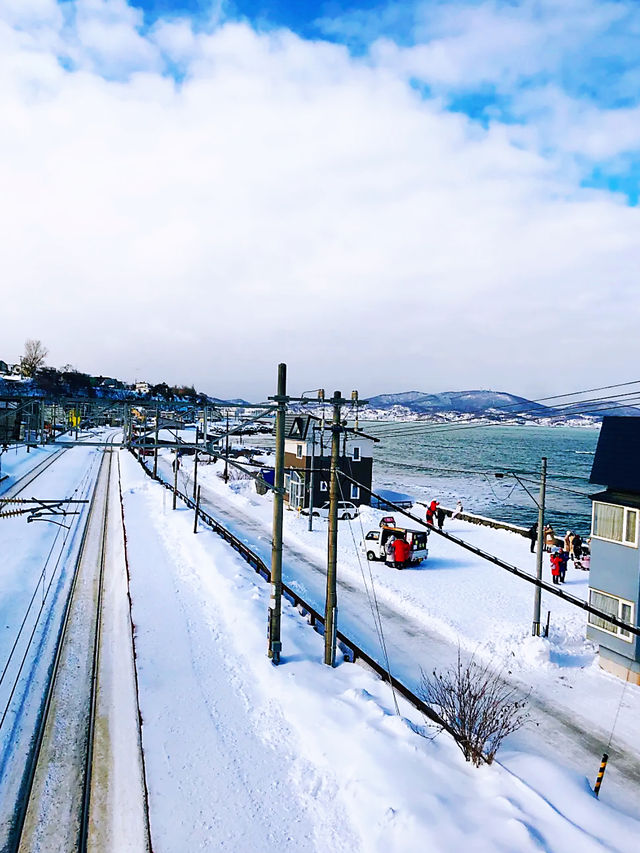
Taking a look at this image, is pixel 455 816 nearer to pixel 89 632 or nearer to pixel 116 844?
pixel 116 844

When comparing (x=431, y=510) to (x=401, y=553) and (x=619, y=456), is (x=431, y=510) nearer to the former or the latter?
(x=401, y=553)

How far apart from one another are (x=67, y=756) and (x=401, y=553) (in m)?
16.2

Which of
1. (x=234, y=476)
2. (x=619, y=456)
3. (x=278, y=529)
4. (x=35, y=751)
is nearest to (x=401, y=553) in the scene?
(x=619, y=456)

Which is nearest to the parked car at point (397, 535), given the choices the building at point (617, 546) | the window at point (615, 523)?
the building at point (617, 546)

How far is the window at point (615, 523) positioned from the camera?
48.2 ft

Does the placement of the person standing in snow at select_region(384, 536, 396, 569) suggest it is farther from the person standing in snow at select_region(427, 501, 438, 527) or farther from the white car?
the white car

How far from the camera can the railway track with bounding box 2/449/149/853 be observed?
325 inches

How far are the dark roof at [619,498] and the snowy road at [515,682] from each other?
16.9ft

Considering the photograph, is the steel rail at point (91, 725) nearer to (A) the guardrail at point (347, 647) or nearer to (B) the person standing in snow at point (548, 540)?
(A) the guardrail at point (347, 647)

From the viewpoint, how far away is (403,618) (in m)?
18.3

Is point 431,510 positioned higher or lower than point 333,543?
lower

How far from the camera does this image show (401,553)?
2398 centimetres

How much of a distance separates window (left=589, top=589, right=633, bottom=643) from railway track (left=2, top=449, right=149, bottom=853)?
41.3ft

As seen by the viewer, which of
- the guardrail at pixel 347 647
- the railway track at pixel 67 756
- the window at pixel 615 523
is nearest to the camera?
the railway track at pixel 67 756
